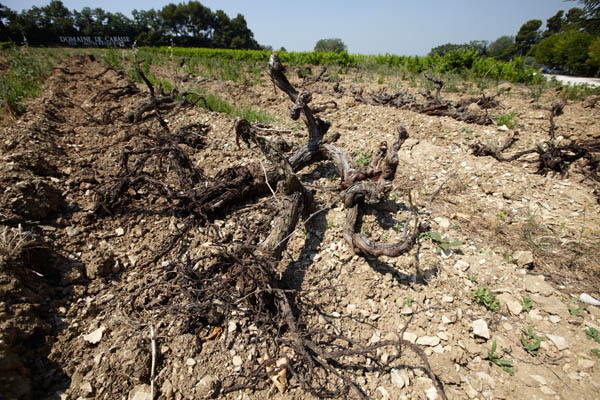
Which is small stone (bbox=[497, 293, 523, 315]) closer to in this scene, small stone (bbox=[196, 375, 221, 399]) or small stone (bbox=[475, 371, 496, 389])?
small stone (bbox=[475, 371, 496, 389])

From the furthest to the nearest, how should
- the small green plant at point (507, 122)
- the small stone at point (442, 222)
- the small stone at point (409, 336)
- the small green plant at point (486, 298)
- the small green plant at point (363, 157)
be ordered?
the small green plant at point (507, 122)
the small green plant at point (363, 157)
the small stone at point (442, 222)
the small green plant at point (486, 298)
the small stone at point (409, 336)

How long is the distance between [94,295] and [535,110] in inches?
297

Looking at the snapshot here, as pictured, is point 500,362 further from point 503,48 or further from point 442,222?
point 503,48

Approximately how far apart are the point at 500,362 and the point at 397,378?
0.61 metres

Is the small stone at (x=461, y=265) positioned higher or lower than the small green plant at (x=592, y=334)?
higher

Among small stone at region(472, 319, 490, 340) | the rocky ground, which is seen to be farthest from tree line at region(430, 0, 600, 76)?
small stone at region(472, 319, 490, 340)

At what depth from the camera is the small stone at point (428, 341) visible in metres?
1.57

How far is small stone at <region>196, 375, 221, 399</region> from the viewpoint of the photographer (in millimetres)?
1291

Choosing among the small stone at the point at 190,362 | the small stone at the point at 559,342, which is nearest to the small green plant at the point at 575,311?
the small stone at the point at 559,342

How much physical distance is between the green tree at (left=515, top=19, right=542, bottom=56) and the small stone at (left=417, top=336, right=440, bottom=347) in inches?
2404

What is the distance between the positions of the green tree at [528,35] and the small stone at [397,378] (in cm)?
6138

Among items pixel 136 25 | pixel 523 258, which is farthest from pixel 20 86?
pixel 136 25

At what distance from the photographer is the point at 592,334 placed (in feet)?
4.91

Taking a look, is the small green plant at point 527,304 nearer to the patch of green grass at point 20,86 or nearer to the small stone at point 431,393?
the small stone at point 431,393
